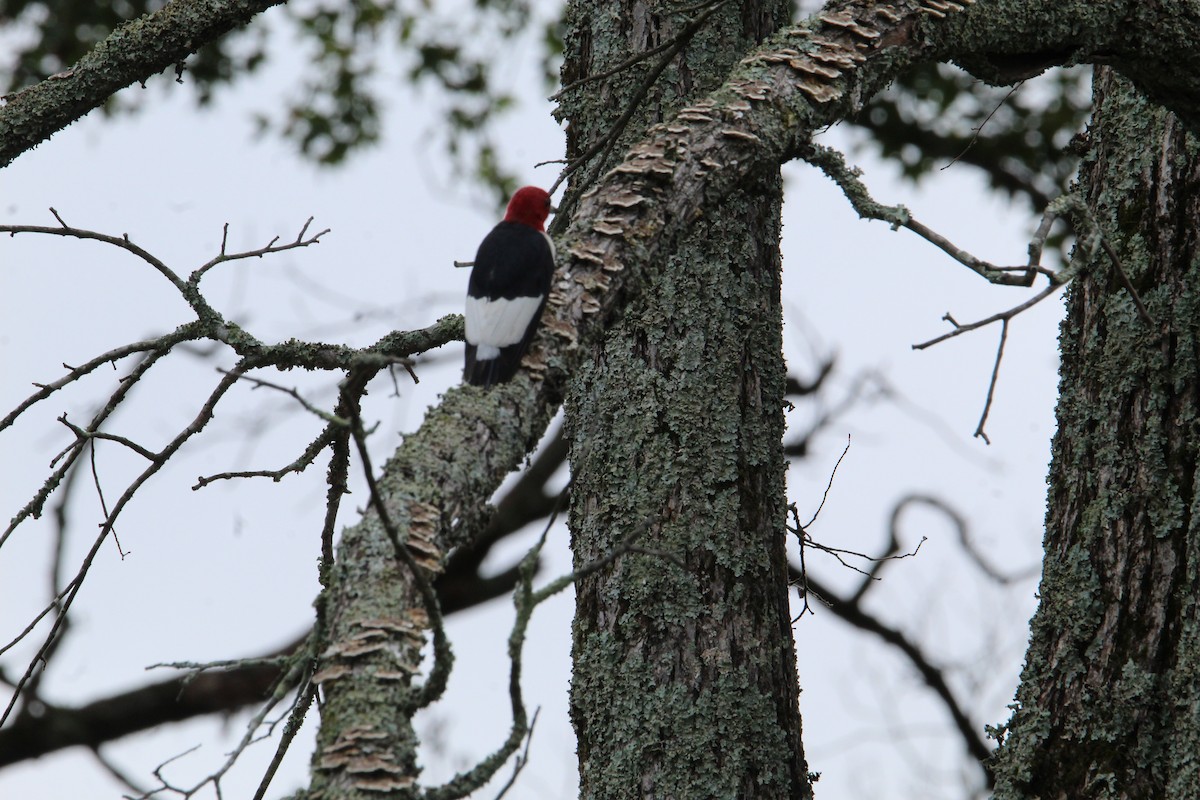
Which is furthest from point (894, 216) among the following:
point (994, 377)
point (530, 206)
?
point (530, 206)

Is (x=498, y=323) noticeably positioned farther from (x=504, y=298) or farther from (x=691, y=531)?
(x=691, y=531)

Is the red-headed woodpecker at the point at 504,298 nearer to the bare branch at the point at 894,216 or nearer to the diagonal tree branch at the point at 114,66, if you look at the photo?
the bare branch at the point at 894,216

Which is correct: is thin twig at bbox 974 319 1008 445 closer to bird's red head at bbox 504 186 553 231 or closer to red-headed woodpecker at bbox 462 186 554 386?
red-headed woodpecker at bbox 462 186 554 386

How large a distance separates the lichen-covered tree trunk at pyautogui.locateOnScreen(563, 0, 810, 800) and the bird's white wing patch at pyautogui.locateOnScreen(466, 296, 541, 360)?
42cm

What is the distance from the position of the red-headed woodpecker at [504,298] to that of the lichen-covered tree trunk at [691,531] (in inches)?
12.7

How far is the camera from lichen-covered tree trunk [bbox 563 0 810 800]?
2.82 m

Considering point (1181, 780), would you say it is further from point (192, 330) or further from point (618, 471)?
point (192, 330)

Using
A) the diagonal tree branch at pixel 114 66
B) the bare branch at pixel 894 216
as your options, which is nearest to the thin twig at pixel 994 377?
the bare branch at pixel 894 216

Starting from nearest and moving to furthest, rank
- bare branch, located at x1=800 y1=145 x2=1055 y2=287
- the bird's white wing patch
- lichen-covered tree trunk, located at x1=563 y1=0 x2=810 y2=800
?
bare branch, located at x1=800 y1=145 x2=1055 y2=287 < the bird's white wing patch < lichen-covered tree trunk, located at x1=563 y1=0 x2=810 y2=800

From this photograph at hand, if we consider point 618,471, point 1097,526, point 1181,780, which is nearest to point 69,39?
point 618,471

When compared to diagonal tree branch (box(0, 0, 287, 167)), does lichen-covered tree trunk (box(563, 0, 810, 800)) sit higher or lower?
lower

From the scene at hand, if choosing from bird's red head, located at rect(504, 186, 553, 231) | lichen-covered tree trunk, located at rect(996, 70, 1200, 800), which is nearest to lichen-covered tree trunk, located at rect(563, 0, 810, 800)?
lichen-covered tree trunk, located at rect(996, 70, 1200, 800)

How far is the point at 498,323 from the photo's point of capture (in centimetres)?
250

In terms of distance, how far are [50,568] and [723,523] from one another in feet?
15.5
